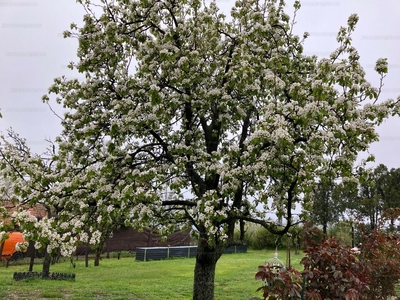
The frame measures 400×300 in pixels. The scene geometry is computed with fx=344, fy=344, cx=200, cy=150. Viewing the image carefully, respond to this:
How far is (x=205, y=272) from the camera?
272 inches

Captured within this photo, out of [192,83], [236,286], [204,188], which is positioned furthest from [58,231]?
[236,286]

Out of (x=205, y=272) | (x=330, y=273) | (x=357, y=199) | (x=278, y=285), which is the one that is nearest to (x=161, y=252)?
(x=357, y=199)

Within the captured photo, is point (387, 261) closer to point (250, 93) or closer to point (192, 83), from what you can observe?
point (250, 93)

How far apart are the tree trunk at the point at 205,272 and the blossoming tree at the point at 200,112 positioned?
0.8 inches

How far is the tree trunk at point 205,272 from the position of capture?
6.83 metres

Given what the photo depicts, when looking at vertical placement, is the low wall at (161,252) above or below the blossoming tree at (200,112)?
below

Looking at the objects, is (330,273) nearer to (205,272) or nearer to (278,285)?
(278,285)

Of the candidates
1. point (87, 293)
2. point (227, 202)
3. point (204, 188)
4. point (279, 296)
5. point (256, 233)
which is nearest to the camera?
point (279, 296)

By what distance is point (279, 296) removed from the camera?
3461mm

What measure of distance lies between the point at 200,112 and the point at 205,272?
126 inches

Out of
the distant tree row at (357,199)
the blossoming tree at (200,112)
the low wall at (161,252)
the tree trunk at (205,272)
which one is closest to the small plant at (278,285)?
the blossoming tree at (200,112)

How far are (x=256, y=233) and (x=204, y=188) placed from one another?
28.9m

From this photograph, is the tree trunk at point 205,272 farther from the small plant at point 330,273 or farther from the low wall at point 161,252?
the low wall at point 161,252

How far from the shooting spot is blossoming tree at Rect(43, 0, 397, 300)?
211 inches
